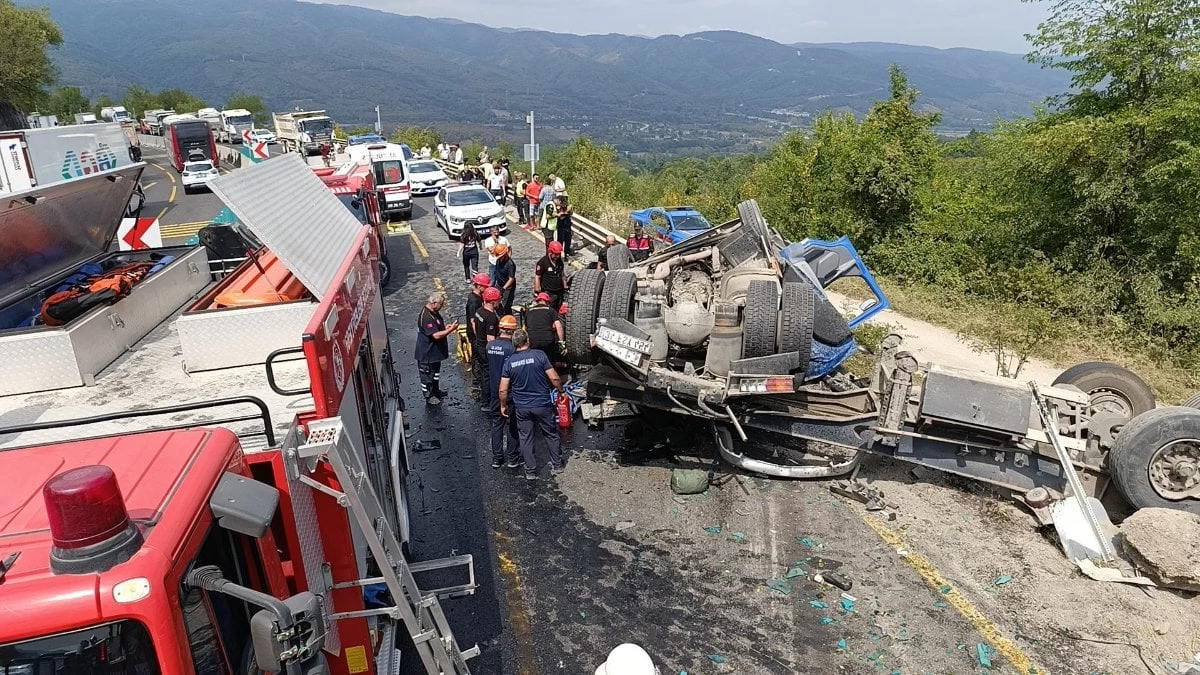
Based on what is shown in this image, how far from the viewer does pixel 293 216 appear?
5141 mm

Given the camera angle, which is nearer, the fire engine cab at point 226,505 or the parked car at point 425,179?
the fire engine cab at point 226,505

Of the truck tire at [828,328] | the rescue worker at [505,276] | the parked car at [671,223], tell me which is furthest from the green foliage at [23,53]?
the truck tire at [828,328]

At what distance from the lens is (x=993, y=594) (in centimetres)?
554

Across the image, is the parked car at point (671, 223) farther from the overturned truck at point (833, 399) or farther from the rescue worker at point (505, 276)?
the overturned truck at point (833, 399)

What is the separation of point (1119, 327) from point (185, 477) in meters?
13.8

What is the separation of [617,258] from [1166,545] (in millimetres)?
6570

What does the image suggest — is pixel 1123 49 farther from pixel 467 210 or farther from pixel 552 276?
pixel 467 210

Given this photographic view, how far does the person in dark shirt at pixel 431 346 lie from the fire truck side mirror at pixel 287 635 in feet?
20.9

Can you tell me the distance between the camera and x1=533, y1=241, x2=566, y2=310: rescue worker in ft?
34.6

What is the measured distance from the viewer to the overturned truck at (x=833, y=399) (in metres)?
6.08

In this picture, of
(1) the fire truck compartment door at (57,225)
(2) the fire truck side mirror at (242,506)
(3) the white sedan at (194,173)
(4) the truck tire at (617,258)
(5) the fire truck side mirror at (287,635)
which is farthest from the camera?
(3) the white sedan at (194,173)


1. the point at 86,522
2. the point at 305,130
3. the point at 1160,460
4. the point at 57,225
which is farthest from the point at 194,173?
the point at 1160,460

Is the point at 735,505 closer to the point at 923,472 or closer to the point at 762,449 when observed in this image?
the point at 762,449

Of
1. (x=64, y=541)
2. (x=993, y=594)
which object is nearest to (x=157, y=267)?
(x=64, y=541)
